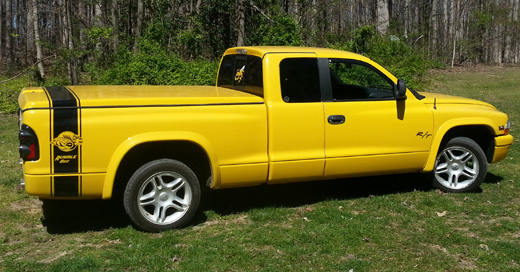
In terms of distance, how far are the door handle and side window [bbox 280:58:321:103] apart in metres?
0.24

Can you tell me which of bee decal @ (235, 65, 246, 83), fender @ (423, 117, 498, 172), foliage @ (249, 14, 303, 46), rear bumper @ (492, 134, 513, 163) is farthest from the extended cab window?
foliage @ (249, 14, 303, 46)

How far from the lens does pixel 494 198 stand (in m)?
6.68

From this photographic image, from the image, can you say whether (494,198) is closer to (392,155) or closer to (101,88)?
(392,155)

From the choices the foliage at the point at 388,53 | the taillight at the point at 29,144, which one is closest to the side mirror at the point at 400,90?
the taillight at the point at 29,144

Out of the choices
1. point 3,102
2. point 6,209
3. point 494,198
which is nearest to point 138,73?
point 3,102

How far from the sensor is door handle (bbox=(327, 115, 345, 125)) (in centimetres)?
589

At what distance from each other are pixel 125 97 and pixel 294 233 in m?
2.07

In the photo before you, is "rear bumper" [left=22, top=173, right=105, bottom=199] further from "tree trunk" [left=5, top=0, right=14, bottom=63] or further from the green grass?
"tree trunk" [left=5, top=0, right=14, bottom=63]

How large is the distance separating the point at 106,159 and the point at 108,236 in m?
0.80

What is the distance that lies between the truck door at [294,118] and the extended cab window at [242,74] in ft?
0.63

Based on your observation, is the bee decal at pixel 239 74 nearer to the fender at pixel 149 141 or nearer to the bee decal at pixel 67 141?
the fender at pixel 149 141

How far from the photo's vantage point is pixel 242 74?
21.1 feet

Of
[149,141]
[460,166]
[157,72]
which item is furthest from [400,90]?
[157,72]

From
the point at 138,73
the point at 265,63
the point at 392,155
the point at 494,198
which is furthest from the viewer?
the point at 138,73
